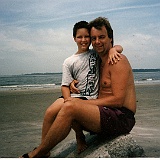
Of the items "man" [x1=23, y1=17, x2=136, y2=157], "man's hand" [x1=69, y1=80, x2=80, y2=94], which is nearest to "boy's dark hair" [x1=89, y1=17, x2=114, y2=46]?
"man" [x1=23, y1=17, x2=136, y2=157]

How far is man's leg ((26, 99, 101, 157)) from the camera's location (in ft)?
9.64

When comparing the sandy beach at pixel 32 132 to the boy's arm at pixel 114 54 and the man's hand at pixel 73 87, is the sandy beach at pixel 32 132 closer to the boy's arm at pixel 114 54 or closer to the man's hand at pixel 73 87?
the man's hand at pixel 73 87

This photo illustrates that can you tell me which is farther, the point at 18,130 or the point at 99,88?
the point at 18,130

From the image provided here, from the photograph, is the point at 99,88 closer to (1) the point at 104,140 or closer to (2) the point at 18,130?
(1) the point at 104,140

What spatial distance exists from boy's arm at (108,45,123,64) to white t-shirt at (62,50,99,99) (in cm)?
25

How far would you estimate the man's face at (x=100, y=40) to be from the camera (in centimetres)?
341

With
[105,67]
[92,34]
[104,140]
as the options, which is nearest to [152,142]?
[104,140]

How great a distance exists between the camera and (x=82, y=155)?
3.37m

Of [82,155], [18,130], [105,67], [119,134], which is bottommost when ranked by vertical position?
[18,130]

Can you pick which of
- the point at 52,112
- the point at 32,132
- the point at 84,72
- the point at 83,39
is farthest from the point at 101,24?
the point at 32,132

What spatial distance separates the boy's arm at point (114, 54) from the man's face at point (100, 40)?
0.29 feet

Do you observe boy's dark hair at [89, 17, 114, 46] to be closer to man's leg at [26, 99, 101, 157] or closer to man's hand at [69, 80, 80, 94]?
man's hand at [69, 80, 80, 94]

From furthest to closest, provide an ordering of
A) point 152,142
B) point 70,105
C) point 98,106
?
point 152,142
point 98,106
point 70,105

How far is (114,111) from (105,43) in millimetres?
819
